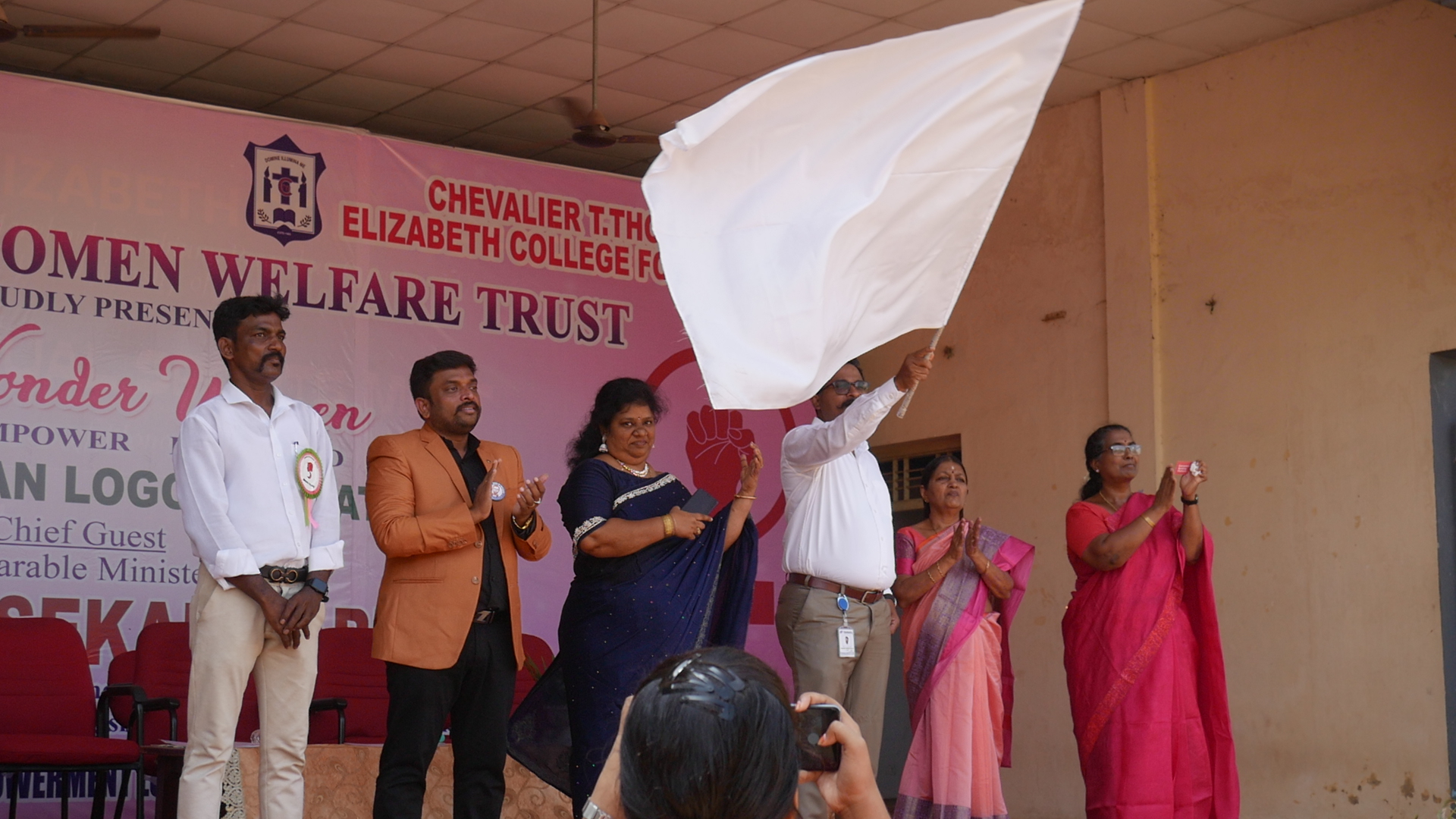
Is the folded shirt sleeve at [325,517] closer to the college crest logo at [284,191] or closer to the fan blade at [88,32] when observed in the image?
the fan blade at [88,32]

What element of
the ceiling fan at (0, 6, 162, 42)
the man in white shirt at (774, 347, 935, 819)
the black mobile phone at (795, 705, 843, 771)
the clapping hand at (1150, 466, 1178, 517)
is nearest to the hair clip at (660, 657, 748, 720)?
the black mobile phone at (795, 705, 843, 771)

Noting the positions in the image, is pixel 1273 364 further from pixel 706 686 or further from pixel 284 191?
pixel 706 686

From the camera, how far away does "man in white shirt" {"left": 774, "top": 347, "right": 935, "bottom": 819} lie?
15.8 feet

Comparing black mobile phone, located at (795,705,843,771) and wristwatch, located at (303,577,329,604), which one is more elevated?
wristwatch, located at (303,577,329,604)

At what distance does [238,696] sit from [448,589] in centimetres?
62

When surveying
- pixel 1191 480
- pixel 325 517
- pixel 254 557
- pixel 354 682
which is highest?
pixel 1191 480

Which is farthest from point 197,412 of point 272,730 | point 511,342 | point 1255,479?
point 1255,479

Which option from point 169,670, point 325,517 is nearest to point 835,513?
point 325,517

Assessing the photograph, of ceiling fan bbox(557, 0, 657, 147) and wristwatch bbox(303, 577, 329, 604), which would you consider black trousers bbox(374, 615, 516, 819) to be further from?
ceiling fan bbox(557, 0, 657, 147)

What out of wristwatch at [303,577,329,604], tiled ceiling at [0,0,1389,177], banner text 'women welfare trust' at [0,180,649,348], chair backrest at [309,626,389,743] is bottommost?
chair backrest at [309,626,389,743]

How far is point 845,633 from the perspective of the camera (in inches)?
189

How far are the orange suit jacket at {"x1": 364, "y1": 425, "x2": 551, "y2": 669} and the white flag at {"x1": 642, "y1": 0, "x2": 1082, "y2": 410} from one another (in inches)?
65.0

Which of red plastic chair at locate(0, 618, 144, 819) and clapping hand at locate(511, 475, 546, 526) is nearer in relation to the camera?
clapping hand at locate(511, 475, 546, 526)

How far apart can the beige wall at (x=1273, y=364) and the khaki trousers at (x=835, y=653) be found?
2071 mm
